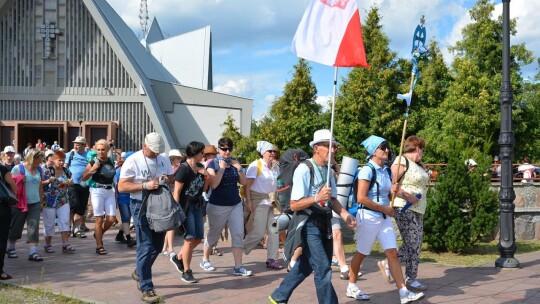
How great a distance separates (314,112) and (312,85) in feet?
4.92

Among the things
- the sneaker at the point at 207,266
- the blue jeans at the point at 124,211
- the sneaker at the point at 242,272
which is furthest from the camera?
the blue jeans at the point at 124,211

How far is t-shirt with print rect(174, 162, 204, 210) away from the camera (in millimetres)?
7164

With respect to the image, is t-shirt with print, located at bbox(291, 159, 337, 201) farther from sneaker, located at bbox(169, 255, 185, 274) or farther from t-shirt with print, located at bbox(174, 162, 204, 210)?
sneaker, located at bbox(169, 255, 185, 274)

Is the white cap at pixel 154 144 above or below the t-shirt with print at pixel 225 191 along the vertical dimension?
above

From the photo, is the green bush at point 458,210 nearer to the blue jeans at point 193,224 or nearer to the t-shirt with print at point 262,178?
the t-shirt with print at point 262,178

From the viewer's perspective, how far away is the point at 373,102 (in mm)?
31484

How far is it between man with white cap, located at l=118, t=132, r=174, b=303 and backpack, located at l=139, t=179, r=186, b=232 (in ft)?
0.38

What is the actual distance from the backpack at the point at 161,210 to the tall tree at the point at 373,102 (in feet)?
82.3

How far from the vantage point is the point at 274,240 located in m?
8.40

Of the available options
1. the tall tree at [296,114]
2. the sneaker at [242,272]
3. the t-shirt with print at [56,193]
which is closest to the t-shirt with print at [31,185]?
the t-shirt with print at [56,193]

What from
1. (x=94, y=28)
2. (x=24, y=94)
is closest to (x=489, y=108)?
(x=94, y=28)

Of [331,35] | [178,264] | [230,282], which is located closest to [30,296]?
[178,264]

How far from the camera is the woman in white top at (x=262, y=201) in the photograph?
8367 mm

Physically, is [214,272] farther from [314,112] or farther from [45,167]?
[314,112]
